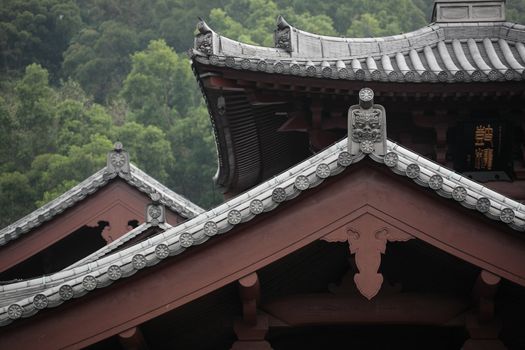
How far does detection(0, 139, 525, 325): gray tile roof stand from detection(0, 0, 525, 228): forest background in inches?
1742

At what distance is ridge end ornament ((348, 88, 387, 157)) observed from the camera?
10658 mm

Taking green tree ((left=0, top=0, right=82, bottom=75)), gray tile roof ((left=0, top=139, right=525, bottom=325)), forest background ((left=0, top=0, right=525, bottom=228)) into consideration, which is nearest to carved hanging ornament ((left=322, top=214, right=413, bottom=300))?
gray tile roof ((left=0, top=139, right=525, bottom=325))

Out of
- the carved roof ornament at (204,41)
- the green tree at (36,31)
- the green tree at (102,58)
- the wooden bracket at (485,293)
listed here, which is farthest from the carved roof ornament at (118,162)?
the green tree at (36,31)

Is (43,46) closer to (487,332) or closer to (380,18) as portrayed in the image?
(380,18)

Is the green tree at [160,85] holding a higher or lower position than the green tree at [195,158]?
higher

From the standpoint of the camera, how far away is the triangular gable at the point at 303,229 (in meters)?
10.7

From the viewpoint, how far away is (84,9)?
10431 cm

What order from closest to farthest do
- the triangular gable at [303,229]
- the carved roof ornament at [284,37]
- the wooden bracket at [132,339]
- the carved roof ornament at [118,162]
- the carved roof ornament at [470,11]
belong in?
the triangular gable at [303,229] < the wooden bracket at [132,339] < the carved roof ornament at [284,37] < the carved roof ornament at [470,11] < the carved roof ornament at [118,162]

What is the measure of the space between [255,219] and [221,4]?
9566cm

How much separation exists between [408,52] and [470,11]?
1.55 m

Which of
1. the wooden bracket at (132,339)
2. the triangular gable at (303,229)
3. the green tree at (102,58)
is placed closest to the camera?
the triangular gable at (303,229)

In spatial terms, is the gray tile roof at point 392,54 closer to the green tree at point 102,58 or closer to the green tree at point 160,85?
the green tree at point 160,85

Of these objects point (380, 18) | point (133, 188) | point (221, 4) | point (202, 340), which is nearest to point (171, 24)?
point (221, 4)

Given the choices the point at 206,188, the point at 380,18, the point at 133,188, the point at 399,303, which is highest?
the point at 399,303
